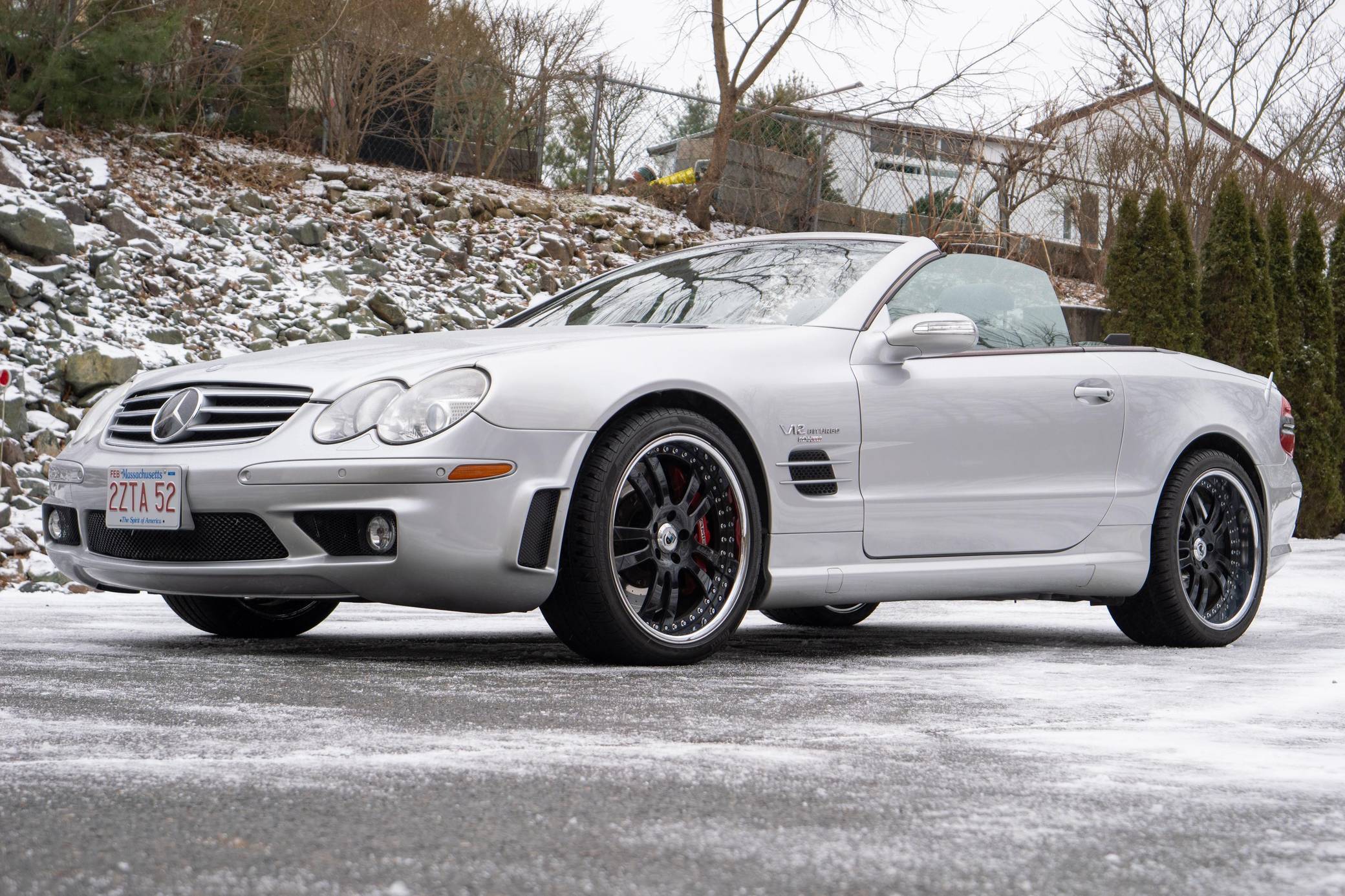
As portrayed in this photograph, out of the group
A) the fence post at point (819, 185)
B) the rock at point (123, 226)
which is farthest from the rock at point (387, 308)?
the fence post at point (819, 185)

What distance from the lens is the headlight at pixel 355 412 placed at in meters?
4.29

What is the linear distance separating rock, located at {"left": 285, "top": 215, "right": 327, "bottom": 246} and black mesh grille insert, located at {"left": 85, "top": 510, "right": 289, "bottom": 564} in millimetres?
9563

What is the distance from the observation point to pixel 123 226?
12.6 meters

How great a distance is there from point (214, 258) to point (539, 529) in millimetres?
9505

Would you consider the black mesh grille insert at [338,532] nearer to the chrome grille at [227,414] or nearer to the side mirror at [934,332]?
the chrome grille at [227,414]

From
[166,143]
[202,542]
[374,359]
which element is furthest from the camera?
[166,143]

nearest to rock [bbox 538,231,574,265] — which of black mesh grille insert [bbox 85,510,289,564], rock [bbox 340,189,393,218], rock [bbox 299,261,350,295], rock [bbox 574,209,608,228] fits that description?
rock [bbox 574,209,608,228]

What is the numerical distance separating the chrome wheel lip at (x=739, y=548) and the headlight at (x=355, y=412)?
0.67m

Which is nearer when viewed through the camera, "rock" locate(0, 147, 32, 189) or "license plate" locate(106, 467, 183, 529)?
"license plate" locate(106, 467, 183, 529)

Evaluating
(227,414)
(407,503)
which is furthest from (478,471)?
(227,414)

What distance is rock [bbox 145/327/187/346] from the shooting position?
11.3m

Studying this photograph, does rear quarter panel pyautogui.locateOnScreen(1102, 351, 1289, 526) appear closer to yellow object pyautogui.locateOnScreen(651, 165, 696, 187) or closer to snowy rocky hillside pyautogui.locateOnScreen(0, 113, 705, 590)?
snowy rocky hillside pyautogui.locateOnScreen(0, 113, 705, 590)

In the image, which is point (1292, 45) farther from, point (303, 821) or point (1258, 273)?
point (303, 821)

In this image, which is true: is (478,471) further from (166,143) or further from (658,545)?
(166,143)
